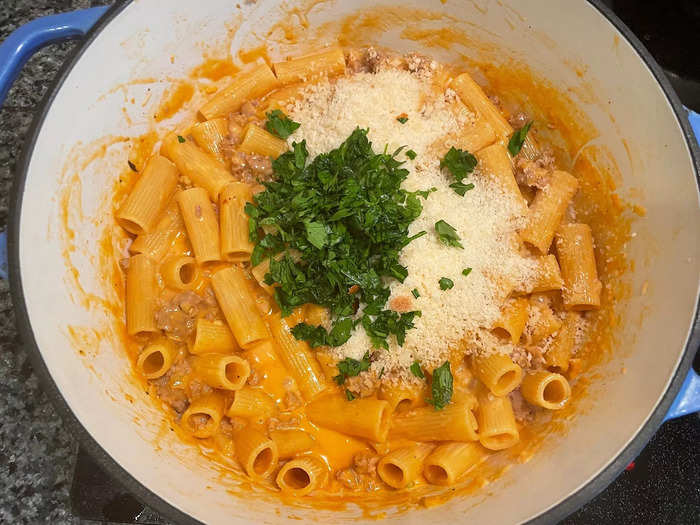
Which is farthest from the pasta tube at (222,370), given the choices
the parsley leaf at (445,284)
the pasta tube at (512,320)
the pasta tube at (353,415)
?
the pasta tube at (512,320)

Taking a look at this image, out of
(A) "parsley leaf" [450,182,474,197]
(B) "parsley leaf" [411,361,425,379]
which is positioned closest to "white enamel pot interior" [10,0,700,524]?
(B) "parsley leaf" [411,361,425,379]

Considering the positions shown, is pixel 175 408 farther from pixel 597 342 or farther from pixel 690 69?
pixel 690 69

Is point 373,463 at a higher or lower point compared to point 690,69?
lower

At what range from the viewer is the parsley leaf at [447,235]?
2731 mm

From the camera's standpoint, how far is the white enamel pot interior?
232cm

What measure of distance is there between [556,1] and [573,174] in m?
0.86

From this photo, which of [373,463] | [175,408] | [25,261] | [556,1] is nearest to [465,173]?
[556,1]

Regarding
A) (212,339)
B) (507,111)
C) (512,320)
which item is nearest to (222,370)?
(212,339)

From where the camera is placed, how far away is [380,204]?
2727 millimetres

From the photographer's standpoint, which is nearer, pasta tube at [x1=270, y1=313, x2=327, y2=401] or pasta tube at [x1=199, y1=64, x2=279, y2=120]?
pasta tube at [x1=270, y1=313, x2=327, y2=401]

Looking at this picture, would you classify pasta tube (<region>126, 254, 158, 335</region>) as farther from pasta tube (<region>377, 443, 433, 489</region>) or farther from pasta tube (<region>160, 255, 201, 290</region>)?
pasta tube (<region>377, 443, 433, 489</region>)

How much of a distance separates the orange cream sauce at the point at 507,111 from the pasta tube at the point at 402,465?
0.29ft

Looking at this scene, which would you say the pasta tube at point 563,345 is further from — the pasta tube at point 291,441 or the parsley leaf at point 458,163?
the pasta tube at point 291,441

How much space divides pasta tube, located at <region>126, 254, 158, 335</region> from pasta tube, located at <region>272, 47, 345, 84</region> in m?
1.25
